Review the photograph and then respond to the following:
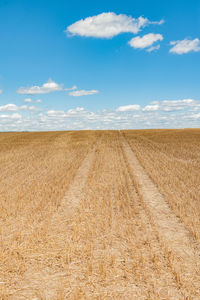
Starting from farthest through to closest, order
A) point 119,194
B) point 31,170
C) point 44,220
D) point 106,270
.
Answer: point 31,170 < point 119,194 < point 44,220 < point 106,270

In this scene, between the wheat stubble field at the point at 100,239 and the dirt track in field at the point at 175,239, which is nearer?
the wheat stubble field at the point at 100,239

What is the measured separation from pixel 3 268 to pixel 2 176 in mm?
10675

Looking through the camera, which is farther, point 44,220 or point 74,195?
point 74,195

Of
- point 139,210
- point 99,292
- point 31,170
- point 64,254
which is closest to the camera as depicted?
point 99,292

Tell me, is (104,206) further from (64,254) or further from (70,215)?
(64,254)

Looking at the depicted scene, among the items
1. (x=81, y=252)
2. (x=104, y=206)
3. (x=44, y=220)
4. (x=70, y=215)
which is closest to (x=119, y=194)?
(x=104, y=206)

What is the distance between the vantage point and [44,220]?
315 inches

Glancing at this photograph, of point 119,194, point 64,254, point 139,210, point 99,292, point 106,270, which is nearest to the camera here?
point 99,292

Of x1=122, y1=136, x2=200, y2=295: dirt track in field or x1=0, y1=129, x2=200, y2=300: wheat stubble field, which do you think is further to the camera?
x1=122, y1=136, x2=200, y2=295: dirt track in field

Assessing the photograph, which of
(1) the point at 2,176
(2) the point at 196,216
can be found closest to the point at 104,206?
(2) the point at 196,216

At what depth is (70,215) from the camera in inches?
334

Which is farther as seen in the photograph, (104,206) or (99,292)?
(104,206)

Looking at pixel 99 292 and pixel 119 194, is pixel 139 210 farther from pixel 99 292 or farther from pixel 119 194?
pixel 99 292

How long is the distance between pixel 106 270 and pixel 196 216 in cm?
433
